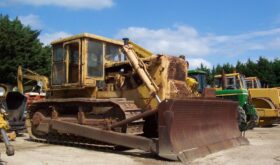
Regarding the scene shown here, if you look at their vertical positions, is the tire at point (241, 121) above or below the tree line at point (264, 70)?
below

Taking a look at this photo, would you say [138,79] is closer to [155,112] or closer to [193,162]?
[155,112]

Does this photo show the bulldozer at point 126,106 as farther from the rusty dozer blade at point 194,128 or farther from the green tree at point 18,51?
the green tree at point 18,51

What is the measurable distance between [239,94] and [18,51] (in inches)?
750

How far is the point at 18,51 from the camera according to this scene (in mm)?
30906

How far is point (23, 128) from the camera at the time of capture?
13.1 metres

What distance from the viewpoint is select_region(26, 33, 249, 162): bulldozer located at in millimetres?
8992

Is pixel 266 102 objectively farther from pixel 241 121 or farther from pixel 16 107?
pixel 16 107

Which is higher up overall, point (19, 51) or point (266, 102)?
point (19, 51)

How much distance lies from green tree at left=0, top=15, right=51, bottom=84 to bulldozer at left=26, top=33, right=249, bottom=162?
18.4 m

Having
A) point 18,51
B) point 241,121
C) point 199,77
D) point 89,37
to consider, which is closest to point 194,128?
point 89,37

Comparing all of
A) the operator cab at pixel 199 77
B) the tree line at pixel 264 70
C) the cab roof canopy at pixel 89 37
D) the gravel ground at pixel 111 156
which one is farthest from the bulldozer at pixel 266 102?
the tree line at pixel 264 70

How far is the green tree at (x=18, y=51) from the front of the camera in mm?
29969

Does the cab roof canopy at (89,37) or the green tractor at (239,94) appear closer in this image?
the cab roof canopy at (89,37)

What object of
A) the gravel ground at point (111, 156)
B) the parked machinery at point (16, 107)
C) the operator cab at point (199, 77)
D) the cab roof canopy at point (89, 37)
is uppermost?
the cab roof canopy at point (89, 37)
